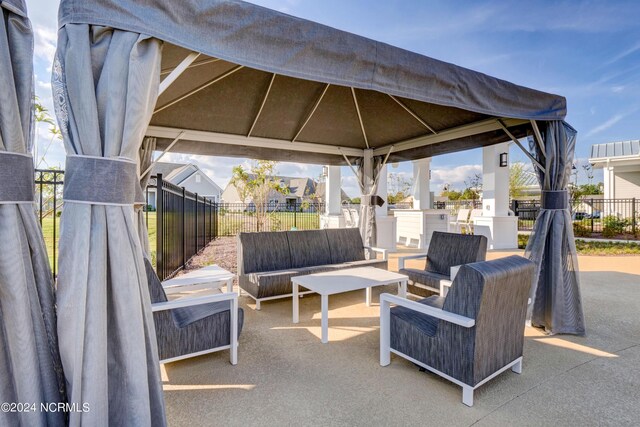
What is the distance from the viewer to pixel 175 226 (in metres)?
5.89

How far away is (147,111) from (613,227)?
14428 mm

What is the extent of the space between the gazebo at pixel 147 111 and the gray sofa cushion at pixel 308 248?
223 cm

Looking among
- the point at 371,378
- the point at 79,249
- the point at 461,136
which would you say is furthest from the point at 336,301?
the point at 79,249

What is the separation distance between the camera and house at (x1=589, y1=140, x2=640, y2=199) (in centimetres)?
1230

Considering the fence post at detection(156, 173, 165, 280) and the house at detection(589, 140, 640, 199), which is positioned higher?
the house at detection(589, 140, 640, 199)

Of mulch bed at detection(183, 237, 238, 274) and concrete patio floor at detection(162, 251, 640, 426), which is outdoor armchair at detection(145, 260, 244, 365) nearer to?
concrete patio floor at detection(162, 251, 640, 426)

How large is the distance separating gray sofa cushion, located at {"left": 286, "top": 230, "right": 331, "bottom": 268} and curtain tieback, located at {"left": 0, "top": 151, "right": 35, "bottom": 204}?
3.64 m

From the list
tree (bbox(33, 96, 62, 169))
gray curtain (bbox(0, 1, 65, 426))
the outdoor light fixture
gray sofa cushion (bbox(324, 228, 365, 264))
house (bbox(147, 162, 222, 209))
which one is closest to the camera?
gray curtain (bbox(0, 1, 65, 426))

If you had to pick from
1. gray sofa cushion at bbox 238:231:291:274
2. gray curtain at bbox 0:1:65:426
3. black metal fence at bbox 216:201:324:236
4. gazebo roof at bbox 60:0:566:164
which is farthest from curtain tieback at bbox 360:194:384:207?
gray curtain at bbox 0:1:65:426

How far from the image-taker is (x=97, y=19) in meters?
1.53

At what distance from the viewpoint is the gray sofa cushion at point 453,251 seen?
172 inches

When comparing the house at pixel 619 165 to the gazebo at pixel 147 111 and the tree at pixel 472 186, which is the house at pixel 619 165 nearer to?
the tree at pixel 472 186

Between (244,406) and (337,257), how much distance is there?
331cm

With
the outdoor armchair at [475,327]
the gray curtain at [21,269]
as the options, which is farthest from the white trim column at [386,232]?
the gray curtain at [21,269]
